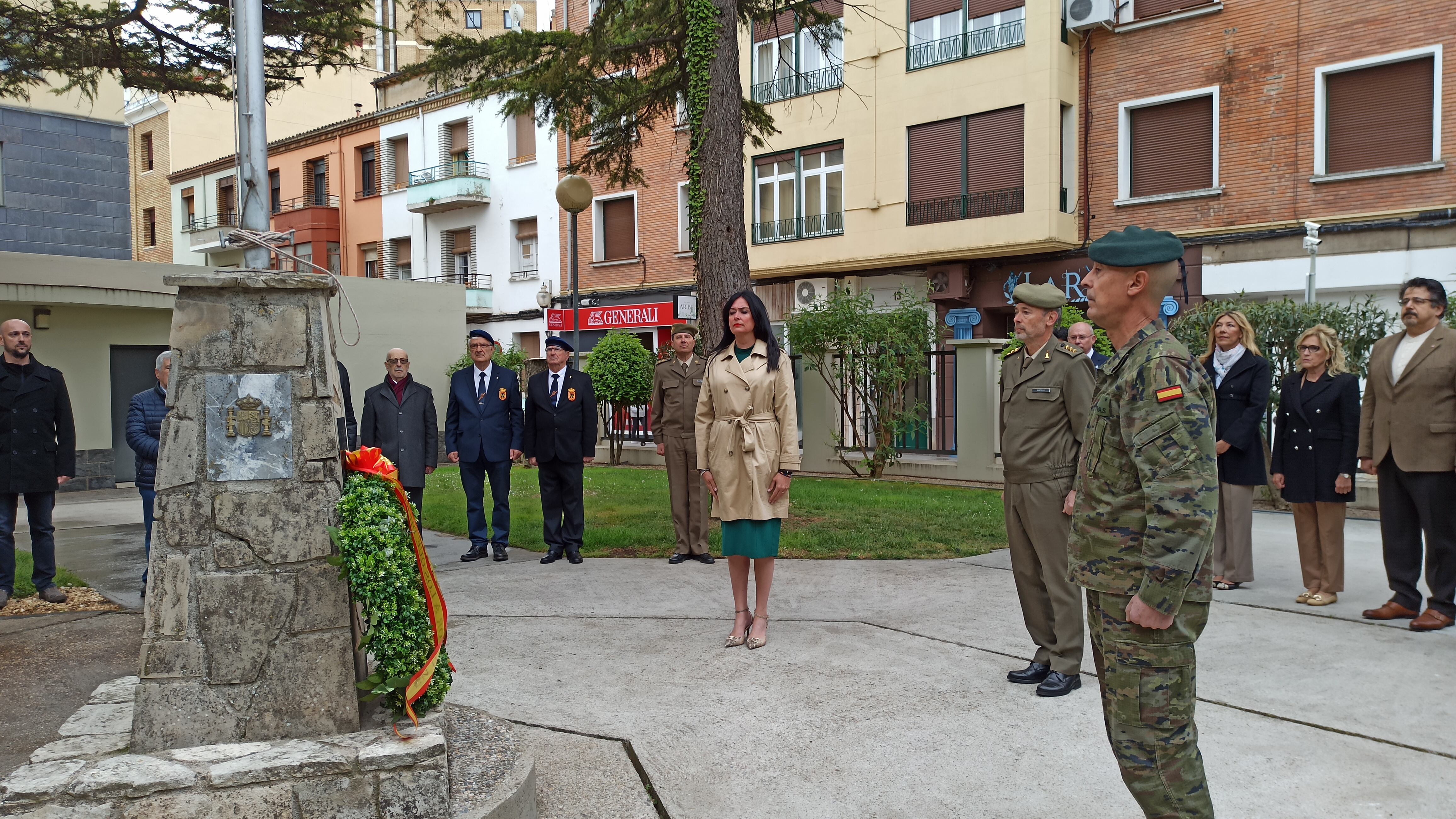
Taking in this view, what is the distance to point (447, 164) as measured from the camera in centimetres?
3212

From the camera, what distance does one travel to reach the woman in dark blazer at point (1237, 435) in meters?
7.16

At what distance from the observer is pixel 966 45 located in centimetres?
2025

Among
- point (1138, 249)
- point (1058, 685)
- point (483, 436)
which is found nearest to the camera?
point (1138, 249)

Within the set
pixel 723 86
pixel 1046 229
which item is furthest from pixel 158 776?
pixel 1046 229

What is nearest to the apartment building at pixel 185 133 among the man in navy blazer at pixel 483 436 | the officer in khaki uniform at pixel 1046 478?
the man in navy blazer at pixel 483 436

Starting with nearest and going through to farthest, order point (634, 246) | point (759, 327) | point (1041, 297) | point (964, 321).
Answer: point (1041, 297) → point (759, 327) → point (964, 321) → point (634, 246)

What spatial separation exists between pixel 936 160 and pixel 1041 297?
16675 millimetres

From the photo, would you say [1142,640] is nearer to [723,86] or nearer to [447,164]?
[723,86]

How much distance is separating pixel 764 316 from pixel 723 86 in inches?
231

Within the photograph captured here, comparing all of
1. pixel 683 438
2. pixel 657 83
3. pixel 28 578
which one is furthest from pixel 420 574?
pixel 657 83

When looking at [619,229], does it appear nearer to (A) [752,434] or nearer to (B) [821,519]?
(B) [821,519]

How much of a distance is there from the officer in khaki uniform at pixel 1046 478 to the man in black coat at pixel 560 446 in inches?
179

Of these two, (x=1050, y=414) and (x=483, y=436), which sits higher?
(x=1050, y=414)

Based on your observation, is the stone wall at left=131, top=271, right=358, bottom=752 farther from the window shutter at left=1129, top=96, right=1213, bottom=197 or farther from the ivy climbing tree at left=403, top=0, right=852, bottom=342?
the window shutter at left=1129, top=96, right=1213, bottom=197
